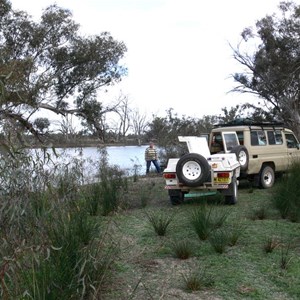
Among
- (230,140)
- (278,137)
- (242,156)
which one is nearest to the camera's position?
(242,156)

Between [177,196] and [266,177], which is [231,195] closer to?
[177,196]

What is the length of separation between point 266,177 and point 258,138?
106 cm

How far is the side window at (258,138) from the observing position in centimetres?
1277

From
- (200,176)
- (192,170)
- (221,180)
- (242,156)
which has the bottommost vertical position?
(221,180)

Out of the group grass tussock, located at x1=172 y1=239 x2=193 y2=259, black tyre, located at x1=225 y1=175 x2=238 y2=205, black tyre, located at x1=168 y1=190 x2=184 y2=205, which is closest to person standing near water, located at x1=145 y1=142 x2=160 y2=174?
black tyre, located at x1=168 y1=190 x2=184 y2=205

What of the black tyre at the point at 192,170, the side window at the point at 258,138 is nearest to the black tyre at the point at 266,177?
the side window at the point at 258,138

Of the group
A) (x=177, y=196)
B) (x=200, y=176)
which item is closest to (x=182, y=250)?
(x=200, y=176)

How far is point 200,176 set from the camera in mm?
9391

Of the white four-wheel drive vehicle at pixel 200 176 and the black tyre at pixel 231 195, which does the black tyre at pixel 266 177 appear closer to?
the white four-wheel drive vehicle at pixel 200 176

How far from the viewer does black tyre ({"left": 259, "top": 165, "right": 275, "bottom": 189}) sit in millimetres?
12627

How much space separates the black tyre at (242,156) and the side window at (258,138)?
0.84m

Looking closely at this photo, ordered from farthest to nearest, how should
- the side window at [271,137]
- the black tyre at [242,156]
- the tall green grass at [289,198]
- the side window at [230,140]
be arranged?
the side window at [271,137] → the side window at [230,140] → the black tyre at [242,156] → the tall green grass at [289,198]

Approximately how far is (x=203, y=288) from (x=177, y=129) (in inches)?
887

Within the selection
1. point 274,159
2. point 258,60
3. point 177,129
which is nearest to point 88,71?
point 177,129
